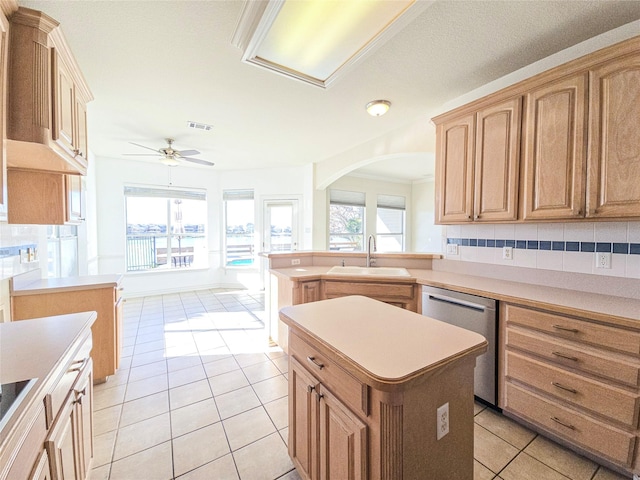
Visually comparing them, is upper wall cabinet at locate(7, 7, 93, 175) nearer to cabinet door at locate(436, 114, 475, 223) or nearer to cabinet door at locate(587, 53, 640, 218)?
cabinet door at locate(436, 114, 475, 223)

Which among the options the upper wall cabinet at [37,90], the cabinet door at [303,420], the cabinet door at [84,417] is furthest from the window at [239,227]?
the cabinet door at [303,420]

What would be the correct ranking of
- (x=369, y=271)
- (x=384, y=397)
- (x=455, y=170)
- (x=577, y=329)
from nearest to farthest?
(x=384, y=397), (x=577, y=329), (x=455, y=170), (x=369, y=271)

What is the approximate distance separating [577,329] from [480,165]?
1.33 metres

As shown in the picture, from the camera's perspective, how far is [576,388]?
4.89ft

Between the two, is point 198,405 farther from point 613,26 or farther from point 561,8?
point 613,26

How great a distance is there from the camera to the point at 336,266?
316cm

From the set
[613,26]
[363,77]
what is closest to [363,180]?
[363,77]

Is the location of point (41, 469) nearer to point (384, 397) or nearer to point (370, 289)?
point (384, 397)

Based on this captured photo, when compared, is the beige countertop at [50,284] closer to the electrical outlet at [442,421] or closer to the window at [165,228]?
the electrical outlet at [442,421]

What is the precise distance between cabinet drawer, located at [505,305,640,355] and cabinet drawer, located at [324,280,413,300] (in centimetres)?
82

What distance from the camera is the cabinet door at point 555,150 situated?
1676 millimetres

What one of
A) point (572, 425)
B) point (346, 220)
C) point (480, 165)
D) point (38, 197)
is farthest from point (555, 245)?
point (346, 220)

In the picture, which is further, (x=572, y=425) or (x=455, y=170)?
(x=455, y=170)

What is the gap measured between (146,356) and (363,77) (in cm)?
347
